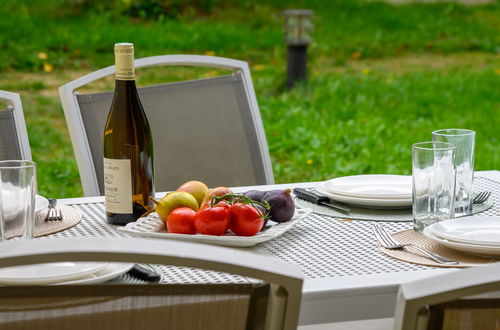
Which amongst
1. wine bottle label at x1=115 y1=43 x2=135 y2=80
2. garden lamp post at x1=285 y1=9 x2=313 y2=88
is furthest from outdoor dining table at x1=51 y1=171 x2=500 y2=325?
garden lamp post at x1=285 y1=9 x2=313 y2=88

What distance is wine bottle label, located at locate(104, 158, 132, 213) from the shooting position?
1.46 m

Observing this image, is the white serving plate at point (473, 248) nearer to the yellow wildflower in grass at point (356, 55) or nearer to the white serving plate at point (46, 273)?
the white serving plate at point (46, 273)

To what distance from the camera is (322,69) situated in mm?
7070

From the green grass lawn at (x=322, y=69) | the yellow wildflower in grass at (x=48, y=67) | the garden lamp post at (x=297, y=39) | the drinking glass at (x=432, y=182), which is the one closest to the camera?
the drinking glass at (x=432, y=182)

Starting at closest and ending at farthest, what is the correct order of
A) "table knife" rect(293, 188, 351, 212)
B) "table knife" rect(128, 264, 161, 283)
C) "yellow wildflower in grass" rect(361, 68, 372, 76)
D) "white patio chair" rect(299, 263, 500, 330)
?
1. "white patio chair" rect(299, 263, 500, 330)
2. "table knife" rect(128, 264, 161, 283)
3. "table knife" rect(293, 188, 351, 212)
4. "yellow wildflower in grass" rect(361, 68, 372, 76)

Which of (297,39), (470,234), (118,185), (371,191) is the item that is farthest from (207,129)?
(297,39)

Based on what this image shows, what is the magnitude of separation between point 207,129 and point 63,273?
1099 mm

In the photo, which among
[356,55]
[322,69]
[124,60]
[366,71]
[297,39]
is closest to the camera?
[124,60]

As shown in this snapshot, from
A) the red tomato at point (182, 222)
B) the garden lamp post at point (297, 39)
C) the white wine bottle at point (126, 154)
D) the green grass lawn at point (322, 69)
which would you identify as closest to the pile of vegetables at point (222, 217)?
the red tomato at point (182, 222)

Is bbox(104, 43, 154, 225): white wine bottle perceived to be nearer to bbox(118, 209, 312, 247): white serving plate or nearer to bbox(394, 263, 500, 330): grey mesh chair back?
bbox(118, 209, 312, 247): white serving plate

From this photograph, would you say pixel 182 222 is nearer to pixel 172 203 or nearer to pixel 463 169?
pixel 172 203

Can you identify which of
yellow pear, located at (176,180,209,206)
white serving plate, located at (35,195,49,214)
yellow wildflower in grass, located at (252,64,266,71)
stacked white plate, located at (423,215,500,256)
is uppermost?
yellow wildflower in grass, located at (252,64,266,71)

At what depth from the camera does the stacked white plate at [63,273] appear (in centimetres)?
107

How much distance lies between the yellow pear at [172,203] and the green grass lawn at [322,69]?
8.93 feet
